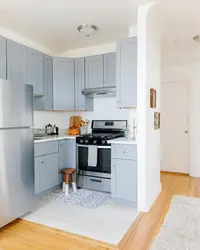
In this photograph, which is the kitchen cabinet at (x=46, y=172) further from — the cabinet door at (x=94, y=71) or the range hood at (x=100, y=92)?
the cabinet door at (x=94, y=71)

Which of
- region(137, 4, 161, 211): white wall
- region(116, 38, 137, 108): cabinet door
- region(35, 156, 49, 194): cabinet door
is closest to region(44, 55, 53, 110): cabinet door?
region(35, 156, 49, 194): cabinet door

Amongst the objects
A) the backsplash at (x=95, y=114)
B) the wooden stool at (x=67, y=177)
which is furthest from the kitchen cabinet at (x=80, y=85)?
the wooden stool at (x=67, y=177)

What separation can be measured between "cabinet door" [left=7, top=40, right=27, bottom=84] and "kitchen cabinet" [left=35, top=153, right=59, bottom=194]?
117cm

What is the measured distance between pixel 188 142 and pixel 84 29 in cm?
317

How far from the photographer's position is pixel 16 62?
3004 mm

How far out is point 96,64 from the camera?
3643mm

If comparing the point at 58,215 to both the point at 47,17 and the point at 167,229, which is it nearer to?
the point at 167,229

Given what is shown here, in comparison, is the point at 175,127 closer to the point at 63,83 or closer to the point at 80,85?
the point at 80,85

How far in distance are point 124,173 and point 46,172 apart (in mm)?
1173

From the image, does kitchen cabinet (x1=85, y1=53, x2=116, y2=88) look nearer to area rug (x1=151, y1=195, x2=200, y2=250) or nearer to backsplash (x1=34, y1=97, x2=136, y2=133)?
backsplash (x1=34, y1=97, x2=136, y2=133)

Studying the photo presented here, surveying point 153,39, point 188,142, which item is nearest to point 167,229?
point 153,39

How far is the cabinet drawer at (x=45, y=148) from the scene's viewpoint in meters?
2.91

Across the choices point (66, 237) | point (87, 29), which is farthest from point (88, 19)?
point (66, 237)

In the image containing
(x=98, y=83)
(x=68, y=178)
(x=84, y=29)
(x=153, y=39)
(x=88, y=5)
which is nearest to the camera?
(x=88, y=5)
